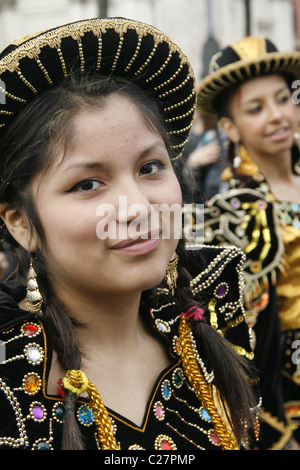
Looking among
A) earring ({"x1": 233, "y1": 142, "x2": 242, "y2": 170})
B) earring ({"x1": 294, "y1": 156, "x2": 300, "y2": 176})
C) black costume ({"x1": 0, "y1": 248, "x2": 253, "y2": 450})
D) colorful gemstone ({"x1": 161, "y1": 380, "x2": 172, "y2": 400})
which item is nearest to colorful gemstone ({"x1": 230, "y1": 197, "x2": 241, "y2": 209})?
earring ({"x1": 233, "y1": 142, "x2": 242, "y2": 170})

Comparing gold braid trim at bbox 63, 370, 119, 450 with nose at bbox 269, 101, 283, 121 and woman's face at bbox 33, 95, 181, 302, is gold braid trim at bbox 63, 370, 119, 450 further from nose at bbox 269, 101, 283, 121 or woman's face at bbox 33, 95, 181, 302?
nose at bbox 269, 101, 283, 121

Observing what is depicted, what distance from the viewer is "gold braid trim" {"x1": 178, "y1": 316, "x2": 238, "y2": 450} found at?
1.61 m

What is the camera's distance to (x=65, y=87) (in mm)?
1468

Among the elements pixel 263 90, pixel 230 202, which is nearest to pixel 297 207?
pixel 230 202

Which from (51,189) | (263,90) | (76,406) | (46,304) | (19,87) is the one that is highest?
(263,90)

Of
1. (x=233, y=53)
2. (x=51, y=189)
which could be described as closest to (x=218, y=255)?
(x=51, y=189)

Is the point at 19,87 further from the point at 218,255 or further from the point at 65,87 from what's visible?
the point at 218,255

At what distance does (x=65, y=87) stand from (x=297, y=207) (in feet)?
6.19

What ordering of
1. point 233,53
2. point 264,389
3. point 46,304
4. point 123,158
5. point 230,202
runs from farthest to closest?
point 233,53 < point 230,202 < point 264,389 < point 46,304 < point 123,158

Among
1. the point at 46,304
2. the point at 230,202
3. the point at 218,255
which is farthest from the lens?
the point at 230,202

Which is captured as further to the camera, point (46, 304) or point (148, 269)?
point (46, 304)

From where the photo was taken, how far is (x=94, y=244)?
135 centimetres

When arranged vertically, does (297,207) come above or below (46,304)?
above

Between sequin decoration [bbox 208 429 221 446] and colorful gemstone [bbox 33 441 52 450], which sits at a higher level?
colorful gemstone [bbox 33 441 52 450]
